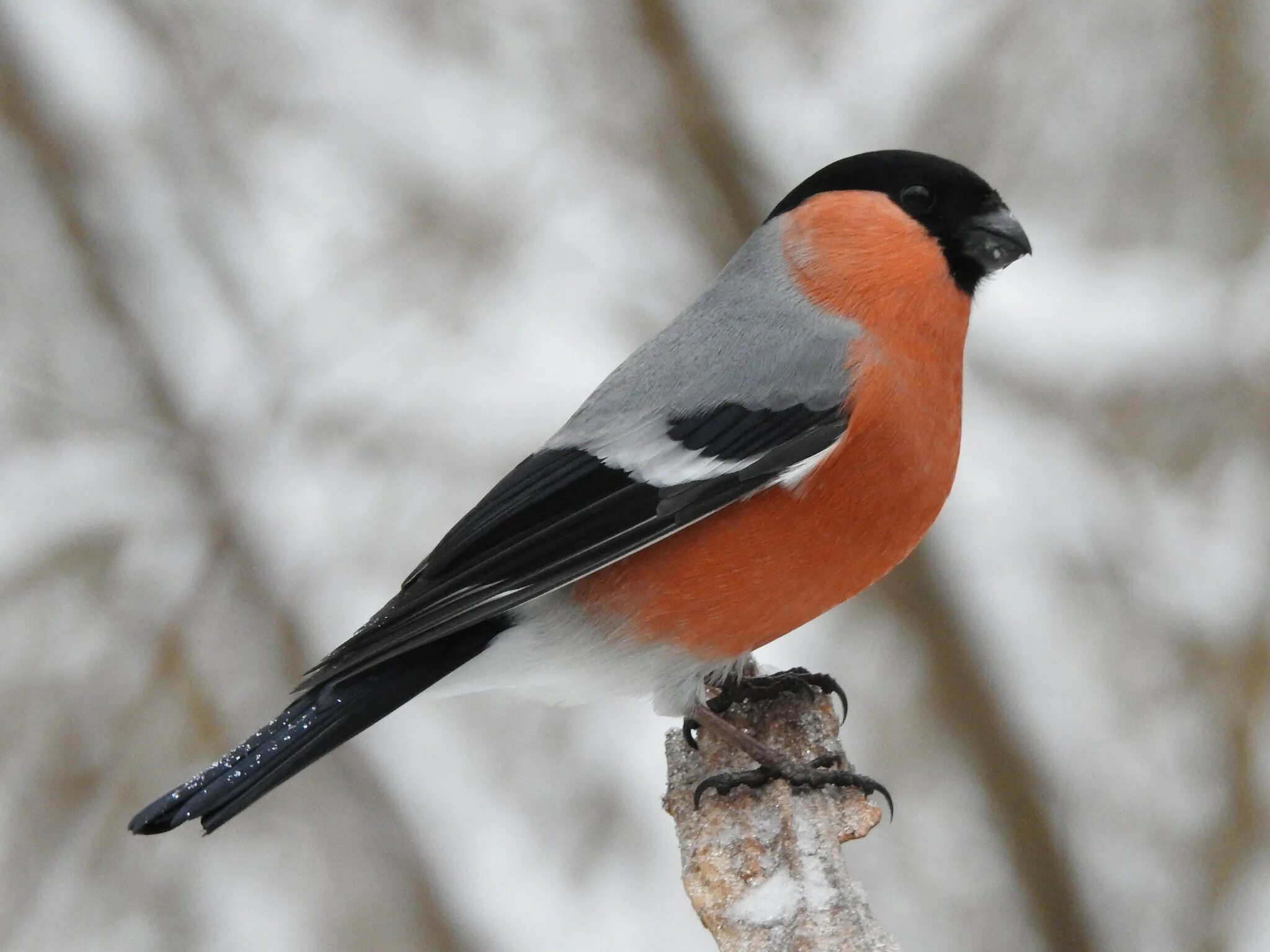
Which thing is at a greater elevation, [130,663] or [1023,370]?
[130,663]

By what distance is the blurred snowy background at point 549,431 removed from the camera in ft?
13.0

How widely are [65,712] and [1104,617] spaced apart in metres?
3.18

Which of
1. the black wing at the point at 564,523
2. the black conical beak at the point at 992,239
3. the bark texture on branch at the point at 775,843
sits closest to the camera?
the bark texture on branch at the point at 775,843

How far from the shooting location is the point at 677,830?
2461mm

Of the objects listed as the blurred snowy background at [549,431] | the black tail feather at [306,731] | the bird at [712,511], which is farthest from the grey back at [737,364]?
the blurred snowy background at [549,431]

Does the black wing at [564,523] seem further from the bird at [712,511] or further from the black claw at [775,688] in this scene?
the black claw at [775,688]

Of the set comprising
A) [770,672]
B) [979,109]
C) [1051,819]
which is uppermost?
[979,109]

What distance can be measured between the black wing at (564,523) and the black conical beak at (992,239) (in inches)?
21.0

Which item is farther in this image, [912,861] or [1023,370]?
[912,861]

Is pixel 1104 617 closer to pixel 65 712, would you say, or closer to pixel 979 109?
pixel 979 109

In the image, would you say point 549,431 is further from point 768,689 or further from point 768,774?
point 768,774

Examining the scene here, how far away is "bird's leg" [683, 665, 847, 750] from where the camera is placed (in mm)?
2750

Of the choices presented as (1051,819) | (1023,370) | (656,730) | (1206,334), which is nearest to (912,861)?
(1051,819)

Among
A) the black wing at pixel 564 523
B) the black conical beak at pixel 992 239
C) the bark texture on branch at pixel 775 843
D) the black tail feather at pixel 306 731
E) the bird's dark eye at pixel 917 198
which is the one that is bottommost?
→ the bark texture on branch at pixel 775 843
